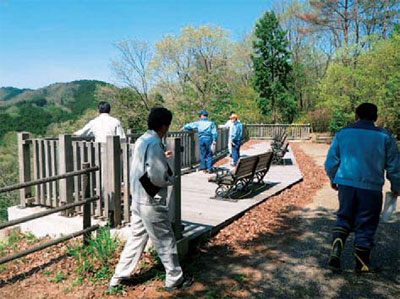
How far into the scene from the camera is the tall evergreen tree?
33969 mm

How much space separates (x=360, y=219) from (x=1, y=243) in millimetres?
5156

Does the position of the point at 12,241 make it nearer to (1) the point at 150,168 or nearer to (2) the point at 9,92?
(1) the point at 150,168

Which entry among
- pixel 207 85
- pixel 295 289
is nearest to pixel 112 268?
pixel 295 289

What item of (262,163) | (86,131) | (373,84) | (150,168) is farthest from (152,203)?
(373,84)

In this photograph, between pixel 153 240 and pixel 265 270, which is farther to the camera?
pixel 265 270

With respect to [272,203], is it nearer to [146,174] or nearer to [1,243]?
[146,174]

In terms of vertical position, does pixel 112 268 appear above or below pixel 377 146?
below

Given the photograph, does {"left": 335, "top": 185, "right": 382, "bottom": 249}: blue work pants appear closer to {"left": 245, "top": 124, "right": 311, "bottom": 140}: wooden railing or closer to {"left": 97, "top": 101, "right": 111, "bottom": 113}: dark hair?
{"left": 97, "top": 101, "right": 111, "bottom": 113}: dark hair

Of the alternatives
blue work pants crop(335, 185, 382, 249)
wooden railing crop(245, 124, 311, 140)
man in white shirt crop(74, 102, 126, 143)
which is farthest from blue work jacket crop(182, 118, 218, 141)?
wooden railing crop(245, 124, 311, 140)

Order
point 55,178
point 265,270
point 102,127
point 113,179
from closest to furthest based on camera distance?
point 265,270 → point 55,178 → point 113,179 → point 102,127

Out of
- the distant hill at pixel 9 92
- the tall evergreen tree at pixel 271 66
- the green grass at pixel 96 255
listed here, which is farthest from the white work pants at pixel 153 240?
the distant hill at pixel 9 92

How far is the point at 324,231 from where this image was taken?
18.1 feet

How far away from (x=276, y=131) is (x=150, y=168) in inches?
1024

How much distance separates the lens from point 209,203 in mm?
6605
